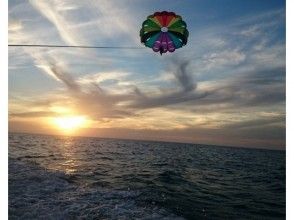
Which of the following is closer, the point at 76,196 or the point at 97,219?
the point at 97,219

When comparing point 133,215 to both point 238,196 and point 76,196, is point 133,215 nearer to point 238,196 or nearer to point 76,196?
point 76,196
